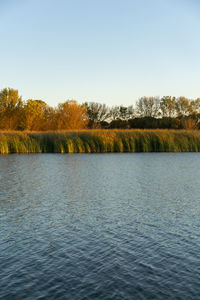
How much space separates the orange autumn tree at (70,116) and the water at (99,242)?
26233mm

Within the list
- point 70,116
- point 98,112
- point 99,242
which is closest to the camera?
point 99,242

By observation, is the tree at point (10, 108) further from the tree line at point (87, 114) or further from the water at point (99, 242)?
the water at point (99, 242)

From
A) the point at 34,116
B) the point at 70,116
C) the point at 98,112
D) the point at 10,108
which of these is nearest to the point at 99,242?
the point at 70,116

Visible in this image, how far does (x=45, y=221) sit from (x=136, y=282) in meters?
2.59

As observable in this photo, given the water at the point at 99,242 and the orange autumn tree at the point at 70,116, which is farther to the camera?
the orange autumn tree at the point at 70,116

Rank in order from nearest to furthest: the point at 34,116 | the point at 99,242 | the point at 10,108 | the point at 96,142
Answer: the point at 99,242 < the point at 96,142 < the point at 34,116 < the point at 10,108

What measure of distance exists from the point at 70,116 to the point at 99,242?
31.8 metres

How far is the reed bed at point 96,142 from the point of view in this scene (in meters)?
22.2

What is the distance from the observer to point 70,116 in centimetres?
3581

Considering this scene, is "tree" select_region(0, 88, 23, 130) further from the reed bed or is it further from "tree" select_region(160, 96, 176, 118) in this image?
"tree" select_region(160, 96, 176, 118)

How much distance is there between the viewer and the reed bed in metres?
22.2

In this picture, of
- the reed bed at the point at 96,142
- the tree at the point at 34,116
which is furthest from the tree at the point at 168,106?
the reed bed at the point at 96,142

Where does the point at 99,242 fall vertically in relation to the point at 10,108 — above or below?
below

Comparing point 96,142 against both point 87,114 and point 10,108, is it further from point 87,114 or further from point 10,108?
point 10,108
